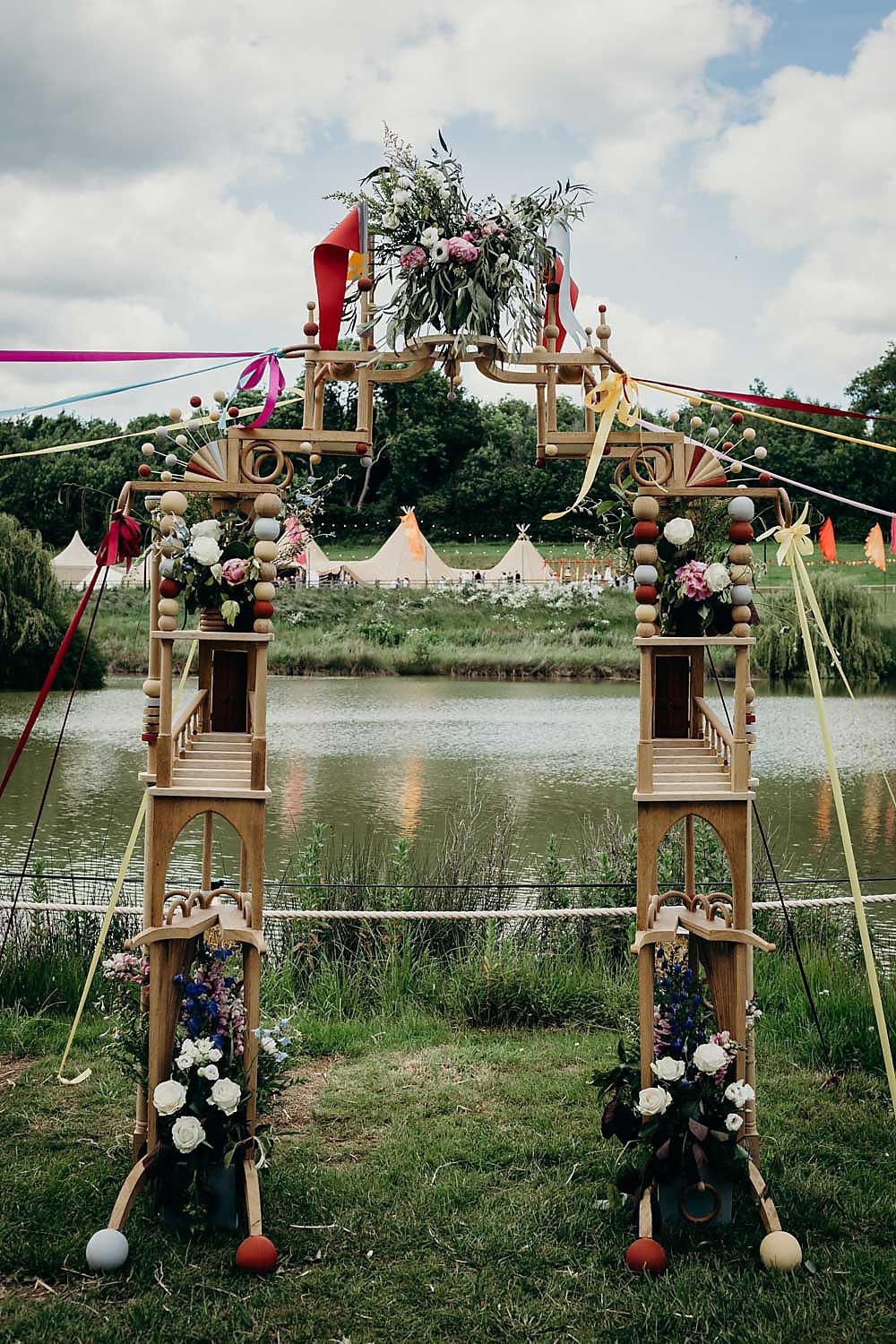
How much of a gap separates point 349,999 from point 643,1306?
98.9 inches

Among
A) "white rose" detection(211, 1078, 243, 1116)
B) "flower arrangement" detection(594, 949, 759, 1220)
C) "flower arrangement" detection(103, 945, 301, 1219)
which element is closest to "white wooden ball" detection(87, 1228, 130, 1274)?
"flower arrangement" detection(103, 945, 301, 1219)

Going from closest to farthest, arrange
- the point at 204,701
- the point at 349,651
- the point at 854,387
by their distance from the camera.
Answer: the point at 204,701 < the point at 349,651 < the point at 854,387

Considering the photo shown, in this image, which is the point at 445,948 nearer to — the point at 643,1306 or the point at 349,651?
the point at 643,1306

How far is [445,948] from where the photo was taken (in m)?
5.64

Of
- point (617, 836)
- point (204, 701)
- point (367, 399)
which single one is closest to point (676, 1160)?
point (204, 701)

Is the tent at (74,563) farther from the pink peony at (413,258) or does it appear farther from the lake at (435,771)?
the pink peony at (413,258)

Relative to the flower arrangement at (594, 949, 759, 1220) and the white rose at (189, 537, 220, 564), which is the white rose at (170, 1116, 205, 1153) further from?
the white rose at (189, 537, 220, 564)

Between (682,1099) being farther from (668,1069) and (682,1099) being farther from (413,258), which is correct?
(413,258)

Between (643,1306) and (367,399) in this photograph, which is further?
(367,399)

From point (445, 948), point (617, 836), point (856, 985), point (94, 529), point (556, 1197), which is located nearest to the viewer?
point (556, 1197)

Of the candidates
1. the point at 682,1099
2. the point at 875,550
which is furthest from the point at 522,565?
the point at 682,1099

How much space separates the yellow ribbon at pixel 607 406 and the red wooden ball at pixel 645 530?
7.4 inches

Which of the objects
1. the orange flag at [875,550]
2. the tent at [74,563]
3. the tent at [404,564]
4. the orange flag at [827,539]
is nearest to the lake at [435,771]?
the orange flag at [875,550]

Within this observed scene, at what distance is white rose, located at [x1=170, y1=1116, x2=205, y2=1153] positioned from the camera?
3.09 m
